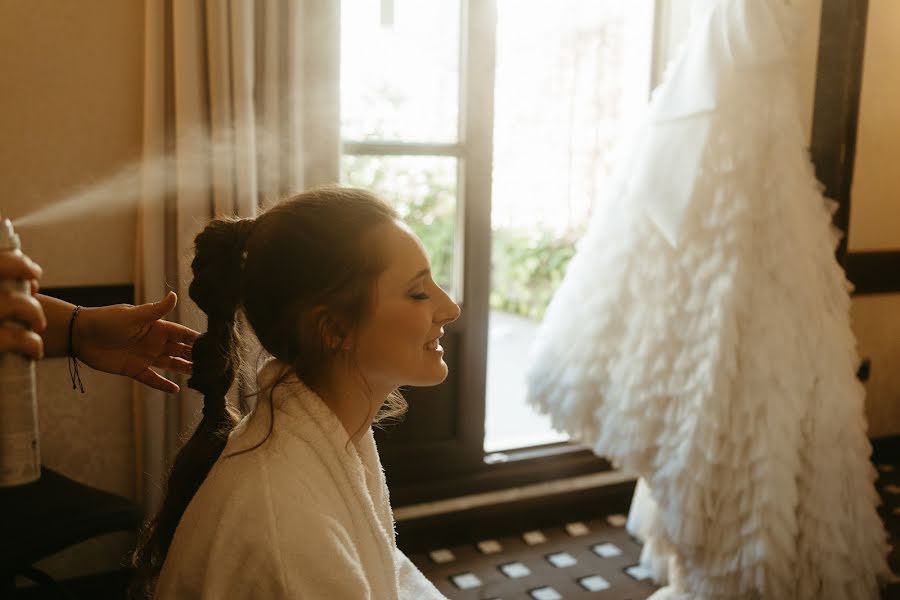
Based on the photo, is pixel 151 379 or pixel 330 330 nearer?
pixel 330 330

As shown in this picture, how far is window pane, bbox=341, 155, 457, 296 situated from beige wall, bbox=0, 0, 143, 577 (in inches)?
28.8

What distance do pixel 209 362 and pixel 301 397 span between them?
5.9 inches

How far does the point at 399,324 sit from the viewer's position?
1091 millimetres

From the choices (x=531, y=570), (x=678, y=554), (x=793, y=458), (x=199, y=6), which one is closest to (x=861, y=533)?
(x=793, y=458)

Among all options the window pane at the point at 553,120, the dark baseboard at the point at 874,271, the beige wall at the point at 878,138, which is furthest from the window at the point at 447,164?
the dark baseboard at the point at 874,271

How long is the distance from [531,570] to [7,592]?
1.51 metres

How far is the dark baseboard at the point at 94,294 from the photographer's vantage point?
6.71 ft

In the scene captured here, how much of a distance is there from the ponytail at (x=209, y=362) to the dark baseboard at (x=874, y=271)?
9.98ft

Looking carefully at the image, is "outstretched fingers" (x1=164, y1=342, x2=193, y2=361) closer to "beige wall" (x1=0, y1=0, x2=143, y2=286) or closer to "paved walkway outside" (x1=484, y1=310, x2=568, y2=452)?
Answer: "beige wall" (x1=0, y1=0, x2=143, y2=286)

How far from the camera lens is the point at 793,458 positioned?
2.00 metres

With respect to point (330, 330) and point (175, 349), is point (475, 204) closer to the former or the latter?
point (175, 349)

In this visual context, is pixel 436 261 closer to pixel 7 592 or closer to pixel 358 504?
pixel 7 592

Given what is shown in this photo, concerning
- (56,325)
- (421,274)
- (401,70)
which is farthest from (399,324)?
(401,70)

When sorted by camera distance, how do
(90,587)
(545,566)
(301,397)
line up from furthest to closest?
(545,566) < (90,587) < (301,397)
